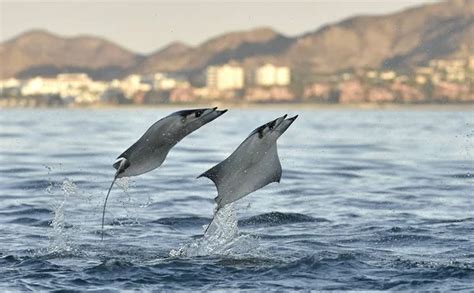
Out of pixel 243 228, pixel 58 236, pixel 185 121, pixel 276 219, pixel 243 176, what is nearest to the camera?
pixel 185 121

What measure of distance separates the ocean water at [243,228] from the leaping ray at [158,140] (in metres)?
1.63

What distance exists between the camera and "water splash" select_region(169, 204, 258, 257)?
16484mm

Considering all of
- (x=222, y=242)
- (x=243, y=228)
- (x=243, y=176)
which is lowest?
(x=243, y=228)

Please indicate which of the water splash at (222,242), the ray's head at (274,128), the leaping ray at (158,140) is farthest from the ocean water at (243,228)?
the ray's head at (274,128)

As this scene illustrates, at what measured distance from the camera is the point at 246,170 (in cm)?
1427

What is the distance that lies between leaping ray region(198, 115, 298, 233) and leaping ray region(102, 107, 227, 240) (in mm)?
1097

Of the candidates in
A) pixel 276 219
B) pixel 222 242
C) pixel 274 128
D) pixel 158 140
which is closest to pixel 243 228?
pixel 276 219

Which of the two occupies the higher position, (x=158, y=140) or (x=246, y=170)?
(x=158, y=140)

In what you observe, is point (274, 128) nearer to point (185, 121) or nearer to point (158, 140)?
point (185, 121)

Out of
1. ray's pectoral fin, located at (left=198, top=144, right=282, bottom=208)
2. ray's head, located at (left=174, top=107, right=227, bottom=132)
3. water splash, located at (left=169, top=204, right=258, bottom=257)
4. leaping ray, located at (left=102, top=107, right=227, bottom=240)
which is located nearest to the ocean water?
water splash, located at (left=169, top=204, right=258, bottom=257)

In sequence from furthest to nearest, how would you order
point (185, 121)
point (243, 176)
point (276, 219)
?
point (276, 219), point (243, 176), point (185, 121)

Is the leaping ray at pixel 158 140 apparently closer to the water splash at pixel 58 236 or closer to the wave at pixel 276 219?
the water splash at pixel 58 236

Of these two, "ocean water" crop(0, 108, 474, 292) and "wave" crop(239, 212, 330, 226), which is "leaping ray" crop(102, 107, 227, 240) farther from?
"wave" crop(239, 212, 330, 226)

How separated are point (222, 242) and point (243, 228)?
3.30m
